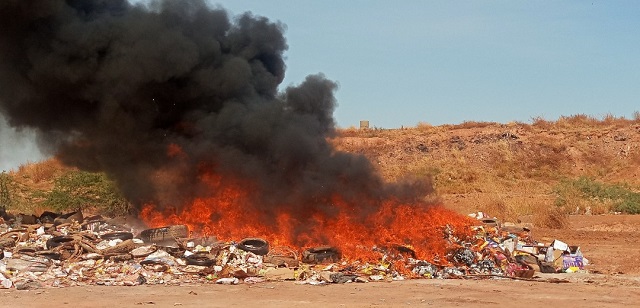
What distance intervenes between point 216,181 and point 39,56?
5.29m

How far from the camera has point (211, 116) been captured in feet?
59.0

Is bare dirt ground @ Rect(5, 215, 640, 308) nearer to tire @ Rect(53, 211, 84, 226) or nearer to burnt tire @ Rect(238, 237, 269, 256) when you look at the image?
burnt tire @ Rect(238, 237, 269, 256)

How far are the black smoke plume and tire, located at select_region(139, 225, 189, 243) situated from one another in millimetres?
1267

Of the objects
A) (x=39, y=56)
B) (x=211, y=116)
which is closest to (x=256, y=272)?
(x=211, y=116)

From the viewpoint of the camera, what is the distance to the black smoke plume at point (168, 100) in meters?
17.4

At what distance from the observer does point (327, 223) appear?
54.5 feet

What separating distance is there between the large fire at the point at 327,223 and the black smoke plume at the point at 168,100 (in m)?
0.26

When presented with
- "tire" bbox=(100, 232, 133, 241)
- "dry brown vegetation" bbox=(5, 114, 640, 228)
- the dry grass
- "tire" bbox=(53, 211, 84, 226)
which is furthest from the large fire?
"dry brown vegetation" bbox=(5, 114, 640, 228)

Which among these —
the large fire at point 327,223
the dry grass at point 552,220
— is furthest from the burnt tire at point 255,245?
the dry grass at point 552,220

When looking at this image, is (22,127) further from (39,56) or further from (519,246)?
(519,246)

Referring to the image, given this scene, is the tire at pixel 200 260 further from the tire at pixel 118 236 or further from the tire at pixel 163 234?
the tire at pixel 118 236

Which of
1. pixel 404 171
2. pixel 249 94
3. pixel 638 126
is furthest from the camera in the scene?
pixel 638 126

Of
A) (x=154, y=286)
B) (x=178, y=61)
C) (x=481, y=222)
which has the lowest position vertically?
(x=154, y=286)

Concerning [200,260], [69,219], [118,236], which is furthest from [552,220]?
[69,219]
